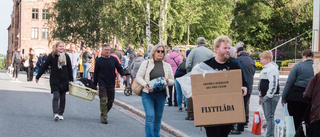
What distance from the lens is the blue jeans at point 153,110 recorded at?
8945mm

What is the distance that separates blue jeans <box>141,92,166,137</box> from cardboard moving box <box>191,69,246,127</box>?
2467 millimetres

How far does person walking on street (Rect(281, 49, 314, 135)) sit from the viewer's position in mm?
9016

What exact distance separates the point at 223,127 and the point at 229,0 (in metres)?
51.5

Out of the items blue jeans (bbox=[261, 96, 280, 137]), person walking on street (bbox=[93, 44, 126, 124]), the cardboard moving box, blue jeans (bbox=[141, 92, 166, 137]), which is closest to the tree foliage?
person walking on street (bbox=[93, 44, 126, 124])

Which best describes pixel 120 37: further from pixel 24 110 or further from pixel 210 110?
pixel 210 110

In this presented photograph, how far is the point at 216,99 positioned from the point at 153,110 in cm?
265

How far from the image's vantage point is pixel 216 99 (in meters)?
6.54

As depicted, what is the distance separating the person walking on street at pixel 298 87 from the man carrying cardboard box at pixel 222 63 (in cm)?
239

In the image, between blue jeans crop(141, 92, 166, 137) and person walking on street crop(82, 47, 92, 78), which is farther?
person walking on street crop(82, 47, 92, 78)

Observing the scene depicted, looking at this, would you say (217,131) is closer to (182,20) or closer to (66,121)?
(66,121)

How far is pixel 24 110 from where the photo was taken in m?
14.6

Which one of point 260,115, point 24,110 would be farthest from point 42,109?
point 260,115

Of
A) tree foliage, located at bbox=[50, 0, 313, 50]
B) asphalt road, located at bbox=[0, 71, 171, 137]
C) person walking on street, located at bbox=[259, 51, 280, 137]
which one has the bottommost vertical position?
asphalt road, located at bbox=[0, 71, 171, 137]

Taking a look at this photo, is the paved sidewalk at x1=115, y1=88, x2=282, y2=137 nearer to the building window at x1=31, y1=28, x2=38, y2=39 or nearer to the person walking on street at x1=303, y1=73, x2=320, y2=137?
the person walking on street at x1=303, y1=73, x2=320, y2=137
